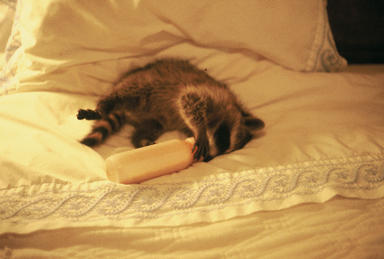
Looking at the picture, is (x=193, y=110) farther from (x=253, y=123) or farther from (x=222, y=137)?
(x=253, y=123)

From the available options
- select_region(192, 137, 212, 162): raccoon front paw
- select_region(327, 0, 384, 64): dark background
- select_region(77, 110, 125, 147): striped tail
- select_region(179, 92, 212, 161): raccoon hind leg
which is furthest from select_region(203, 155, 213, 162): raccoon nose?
select_region(327, 0, 384, 64): dark background

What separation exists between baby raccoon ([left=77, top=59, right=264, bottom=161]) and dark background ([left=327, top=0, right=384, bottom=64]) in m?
1.01

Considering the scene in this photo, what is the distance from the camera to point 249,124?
4.96 ft

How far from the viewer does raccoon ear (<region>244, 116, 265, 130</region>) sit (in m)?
1.48

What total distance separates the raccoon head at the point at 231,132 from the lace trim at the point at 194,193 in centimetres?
36

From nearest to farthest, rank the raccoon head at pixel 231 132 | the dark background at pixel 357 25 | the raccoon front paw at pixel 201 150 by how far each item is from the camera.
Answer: the raccoon front paw at pixel 201 150 → the raccoon head at pixel 231 132 → the dark background at pixel 357 25

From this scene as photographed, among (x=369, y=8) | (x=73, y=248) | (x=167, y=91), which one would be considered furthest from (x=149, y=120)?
(x=369, y=8)

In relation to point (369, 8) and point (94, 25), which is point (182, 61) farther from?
point (369, 8)

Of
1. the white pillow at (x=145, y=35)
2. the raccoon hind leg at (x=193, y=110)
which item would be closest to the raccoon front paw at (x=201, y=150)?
the raccoon hind leg at (x=193, y=110)

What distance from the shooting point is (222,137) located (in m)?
1.56

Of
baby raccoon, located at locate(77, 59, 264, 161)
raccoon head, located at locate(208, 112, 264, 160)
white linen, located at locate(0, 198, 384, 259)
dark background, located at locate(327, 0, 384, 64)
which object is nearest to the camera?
white linen, located at locate(0, 198, 384, 259)

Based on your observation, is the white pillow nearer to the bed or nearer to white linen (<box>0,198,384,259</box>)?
the bed

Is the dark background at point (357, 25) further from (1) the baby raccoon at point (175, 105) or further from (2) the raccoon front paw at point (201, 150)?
(2) the raccoon front paw at point (201, 150)

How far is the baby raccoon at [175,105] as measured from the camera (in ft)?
5.28
